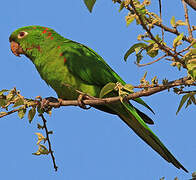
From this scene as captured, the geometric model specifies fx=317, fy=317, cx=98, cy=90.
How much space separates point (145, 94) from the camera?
1.98 m

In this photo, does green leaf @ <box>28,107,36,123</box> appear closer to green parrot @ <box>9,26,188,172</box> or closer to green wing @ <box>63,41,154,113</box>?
green parrot @ <box>9,26,188,172</box>

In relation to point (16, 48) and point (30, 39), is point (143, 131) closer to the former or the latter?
point (30, 39)

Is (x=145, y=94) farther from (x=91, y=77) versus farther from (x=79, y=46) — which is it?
(x=79, y=46)

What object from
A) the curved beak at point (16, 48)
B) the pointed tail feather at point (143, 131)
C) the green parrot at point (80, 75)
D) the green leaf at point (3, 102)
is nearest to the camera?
the green leaf at point (3, 102)

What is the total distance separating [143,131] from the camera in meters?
3.75

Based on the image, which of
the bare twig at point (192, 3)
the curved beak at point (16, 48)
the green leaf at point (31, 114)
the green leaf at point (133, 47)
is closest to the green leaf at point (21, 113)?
the green leaf at point (31, 114)

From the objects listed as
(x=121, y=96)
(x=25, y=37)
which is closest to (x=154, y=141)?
(x=121, y=96)

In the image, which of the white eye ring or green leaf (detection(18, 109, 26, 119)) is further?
the white eye ring

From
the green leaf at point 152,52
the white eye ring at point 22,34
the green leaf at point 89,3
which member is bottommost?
the green leaf at point 152,52

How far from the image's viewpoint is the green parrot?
3.75m

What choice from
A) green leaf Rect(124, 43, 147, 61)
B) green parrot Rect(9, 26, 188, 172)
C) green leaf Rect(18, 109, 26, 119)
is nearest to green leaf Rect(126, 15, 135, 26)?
green leaf Rect(124, 43, 147, 61)

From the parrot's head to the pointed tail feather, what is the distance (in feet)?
4.75

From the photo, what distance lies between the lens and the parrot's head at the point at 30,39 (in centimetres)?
432

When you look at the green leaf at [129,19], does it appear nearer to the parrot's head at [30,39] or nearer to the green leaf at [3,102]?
the green leaf at [3,102]
